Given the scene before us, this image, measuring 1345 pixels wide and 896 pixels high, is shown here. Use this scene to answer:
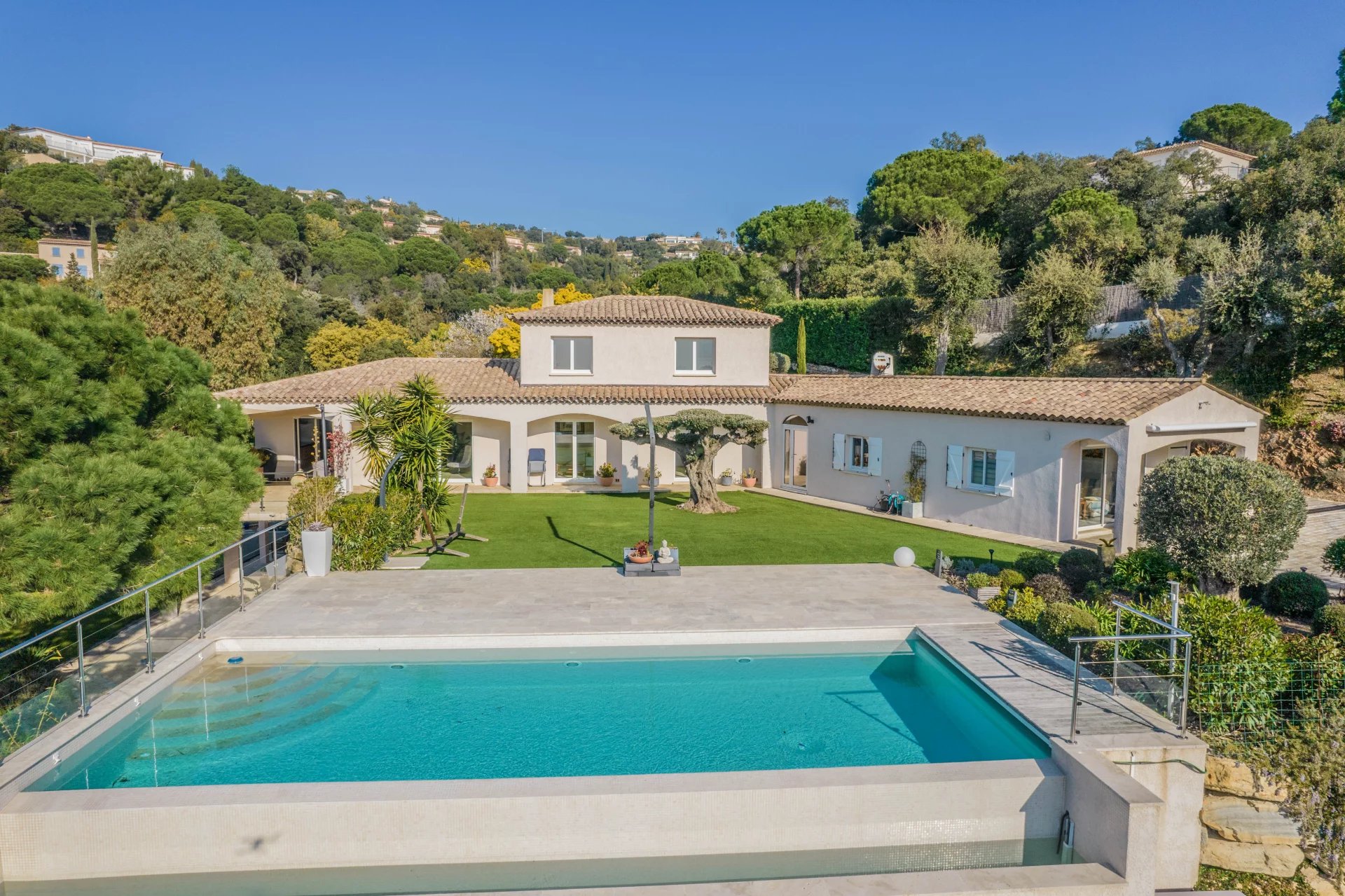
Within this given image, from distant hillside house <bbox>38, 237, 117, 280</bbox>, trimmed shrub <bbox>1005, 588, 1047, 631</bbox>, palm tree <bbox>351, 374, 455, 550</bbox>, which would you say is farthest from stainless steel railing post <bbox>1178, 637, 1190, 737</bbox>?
distant hillside house <bbox>38, 237, 117, 280</bbox>

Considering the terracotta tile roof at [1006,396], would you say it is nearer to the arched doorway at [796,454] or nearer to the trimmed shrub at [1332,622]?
the arched doorway at [796,454]

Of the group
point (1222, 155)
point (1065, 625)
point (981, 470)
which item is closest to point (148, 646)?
point (1065, 625)

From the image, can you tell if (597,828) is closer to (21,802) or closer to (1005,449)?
(21,802)

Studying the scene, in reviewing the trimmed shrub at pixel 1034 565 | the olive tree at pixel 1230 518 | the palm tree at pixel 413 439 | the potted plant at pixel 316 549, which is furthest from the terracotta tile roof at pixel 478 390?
the olive tree at pixel 1230 518

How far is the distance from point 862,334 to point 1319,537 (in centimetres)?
2451

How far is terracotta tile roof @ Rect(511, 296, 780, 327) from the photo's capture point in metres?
29.1

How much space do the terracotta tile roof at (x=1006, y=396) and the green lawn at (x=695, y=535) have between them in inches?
141

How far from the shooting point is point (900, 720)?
9.86 meters

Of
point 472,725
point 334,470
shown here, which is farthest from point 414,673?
point 334,470

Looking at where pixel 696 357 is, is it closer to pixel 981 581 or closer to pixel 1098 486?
pixel 1098 486

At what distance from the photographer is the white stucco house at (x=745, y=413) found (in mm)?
20406

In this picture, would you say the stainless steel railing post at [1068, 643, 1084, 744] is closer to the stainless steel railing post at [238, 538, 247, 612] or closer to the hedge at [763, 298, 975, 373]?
the stainless steel railing post at [238, 538, 247, 612]

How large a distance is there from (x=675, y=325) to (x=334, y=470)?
523 inches

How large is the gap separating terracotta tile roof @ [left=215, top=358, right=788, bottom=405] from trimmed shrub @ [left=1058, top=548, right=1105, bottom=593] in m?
15.2
